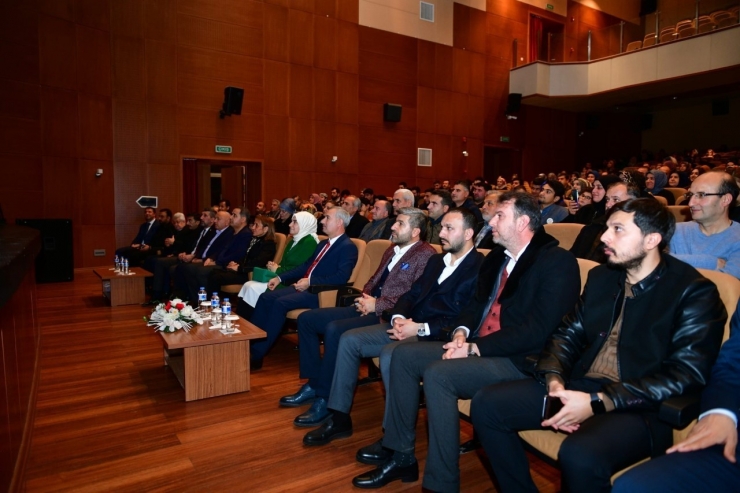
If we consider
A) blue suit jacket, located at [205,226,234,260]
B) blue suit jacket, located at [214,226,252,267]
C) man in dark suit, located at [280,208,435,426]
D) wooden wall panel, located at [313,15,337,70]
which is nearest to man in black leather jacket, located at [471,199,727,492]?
man in dark suit, located at [280,208,435,426]

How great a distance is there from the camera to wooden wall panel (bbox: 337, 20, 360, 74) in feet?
34.8

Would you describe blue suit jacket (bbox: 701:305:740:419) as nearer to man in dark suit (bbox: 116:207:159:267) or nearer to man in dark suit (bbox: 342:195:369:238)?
man in dark suit (bbox: 342:195:369:238)

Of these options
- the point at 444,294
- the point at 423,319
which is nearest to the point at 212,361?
the point at 423,319

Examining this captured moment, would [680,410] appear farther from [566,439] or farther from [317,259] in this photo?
[317,259]

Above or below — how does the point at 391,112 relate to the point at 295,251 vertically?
above

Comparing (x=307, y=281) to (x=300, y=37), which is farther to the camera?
(x=300, y=37)

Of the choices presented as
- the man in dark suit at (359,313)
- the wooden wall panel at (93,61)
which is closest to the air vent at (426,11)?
the wooden wall panel at (93,61)

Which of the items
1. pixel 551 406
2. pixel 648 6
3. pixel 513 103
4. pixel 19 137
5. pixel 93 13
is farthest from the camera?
pixel 648 6

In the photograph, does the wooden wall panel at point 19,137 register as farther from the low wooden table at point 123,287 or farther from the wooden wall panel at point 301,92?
the wooden wall panel at point 301,92

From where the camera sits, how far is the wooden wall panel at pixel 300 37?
10.0 metres

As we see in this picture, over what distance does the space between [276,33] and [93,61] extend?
3.37m

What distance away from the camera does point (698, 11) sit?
10453 mm

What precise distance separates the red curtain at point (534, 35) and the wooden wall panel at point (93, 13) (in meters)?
10.0

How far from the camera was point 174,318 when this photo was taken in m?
3.31
